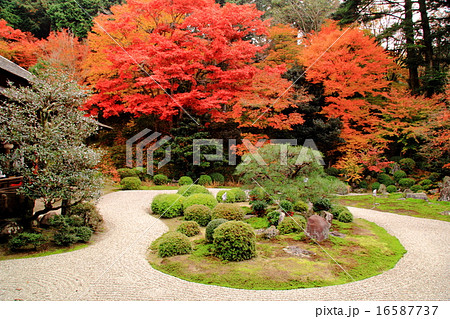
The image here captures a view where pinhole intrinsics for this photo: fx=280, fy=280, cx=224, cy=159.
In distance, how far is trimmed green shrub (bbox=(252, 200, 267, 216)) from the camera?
27.4 ft

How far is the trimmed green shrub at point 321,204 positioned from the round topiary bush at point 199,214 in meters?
3.23

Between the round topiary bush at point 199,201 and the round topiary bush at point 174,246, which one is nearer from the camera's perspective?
the round topiary bush at point 174,246

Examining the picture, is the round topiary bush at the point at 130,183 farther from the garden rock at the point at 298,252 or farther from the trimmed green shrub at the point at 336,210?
the garden rock at the point at 298,252

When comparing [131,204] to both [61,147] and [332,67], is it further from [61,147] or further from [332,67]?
[332,67]

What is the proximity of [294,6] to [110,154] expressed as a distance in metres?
17.4

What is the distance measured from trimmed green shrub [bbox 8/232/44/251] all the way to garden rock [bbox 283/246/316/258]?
5282mm

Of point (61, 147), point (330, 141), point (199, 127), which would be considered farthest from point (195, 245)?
point (330, 141)

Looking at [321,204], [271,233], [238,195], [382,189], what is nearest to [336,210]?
[321,204]

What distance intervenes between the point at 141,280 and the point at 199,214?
3.55m

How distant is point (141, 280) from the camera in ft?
15.0

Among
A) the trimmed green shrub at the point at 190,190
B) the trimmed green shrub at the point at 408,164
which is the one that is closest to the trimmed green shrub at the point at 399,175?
the trimmed green shrub at the point at 408,164

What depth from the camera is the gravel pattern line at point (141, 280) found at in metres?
4.08

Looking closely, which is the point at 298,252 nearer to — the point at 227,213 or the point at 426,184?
the point at 227,213

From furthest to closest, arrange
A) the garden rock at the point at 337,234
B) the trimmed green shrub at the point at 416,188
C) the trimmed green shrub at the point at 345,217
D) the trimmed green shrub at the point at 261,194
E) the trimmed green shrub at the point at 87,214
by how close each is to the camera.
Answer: the trimmed green shrub at the point at 416,188 < the trimmed green shrub at the point at 345,217 < the trimmed green shrub at the point at 261,194 < the trimmed green shrub at the point at 87,214 < the garden rock at the point at 337,234
